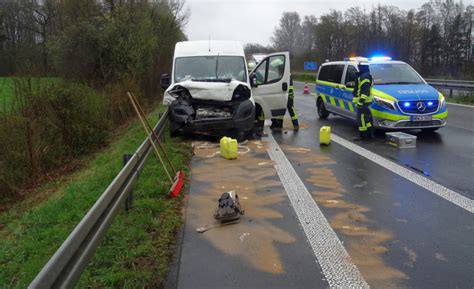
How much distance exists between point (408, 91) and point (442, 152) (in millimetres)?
2081

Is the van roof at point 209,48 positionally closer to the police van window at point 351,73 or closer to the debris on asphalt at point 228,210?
the police van window at point 351,73

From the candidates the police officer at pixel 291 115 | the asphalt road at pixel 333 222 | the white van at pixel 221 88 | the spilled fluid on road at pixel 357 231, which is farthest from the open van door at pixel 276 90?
the spilled fluid on road at pixel 357 231

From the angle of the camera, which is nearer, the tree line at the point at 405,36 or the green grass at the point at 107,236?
the green grass at the point at 107,236

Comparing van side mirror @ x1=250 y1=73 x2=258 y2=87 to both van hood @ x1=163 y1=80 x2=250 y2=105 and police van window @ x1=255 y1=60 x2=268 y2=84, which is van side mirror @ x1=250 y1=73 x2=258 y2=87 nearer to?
police van window @ x1=255 y1=60 x2=268 y2=84

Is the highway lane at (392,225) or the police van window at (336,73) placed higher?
the police van window at (336,73)

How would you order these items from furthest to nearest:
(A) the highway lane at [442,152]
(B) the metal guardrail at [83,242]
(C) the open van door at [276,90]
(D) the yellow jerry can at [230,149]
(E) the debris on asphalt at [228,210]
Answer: (C) the open van door at [276,90] < (D) the yellow jerry can at [230,149] < (A) the highway lane at [442,152] < (E) the debris on asphalt at [228,210] < (B) the metal guardrail at [83,242]

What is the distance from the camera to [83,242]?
3475 mm

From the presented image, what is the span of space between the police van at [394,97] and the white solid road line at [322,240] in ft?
13.9

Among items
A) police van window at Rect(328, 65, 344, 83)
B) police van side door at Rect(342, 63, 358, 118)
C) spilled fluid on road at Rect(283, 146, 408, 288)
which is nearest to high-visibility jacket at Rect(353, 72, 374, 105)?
police van side door at Rect(342, 63, 358, 118)

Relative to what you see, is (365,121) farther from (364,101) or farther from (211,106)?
(211,106)

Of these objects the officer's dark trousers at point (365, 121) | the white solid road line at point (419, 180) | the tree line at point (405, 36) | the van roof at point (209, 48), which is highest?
the tree line at point (405, 36)

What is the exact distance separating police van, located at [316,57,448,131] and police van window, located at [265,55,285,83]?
5.99ft

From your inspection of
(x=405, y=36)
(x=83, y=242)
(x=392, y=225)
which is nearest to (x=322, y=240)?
(x=392, y=225)

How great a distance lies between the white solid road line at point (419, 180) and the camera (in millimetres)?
5871
